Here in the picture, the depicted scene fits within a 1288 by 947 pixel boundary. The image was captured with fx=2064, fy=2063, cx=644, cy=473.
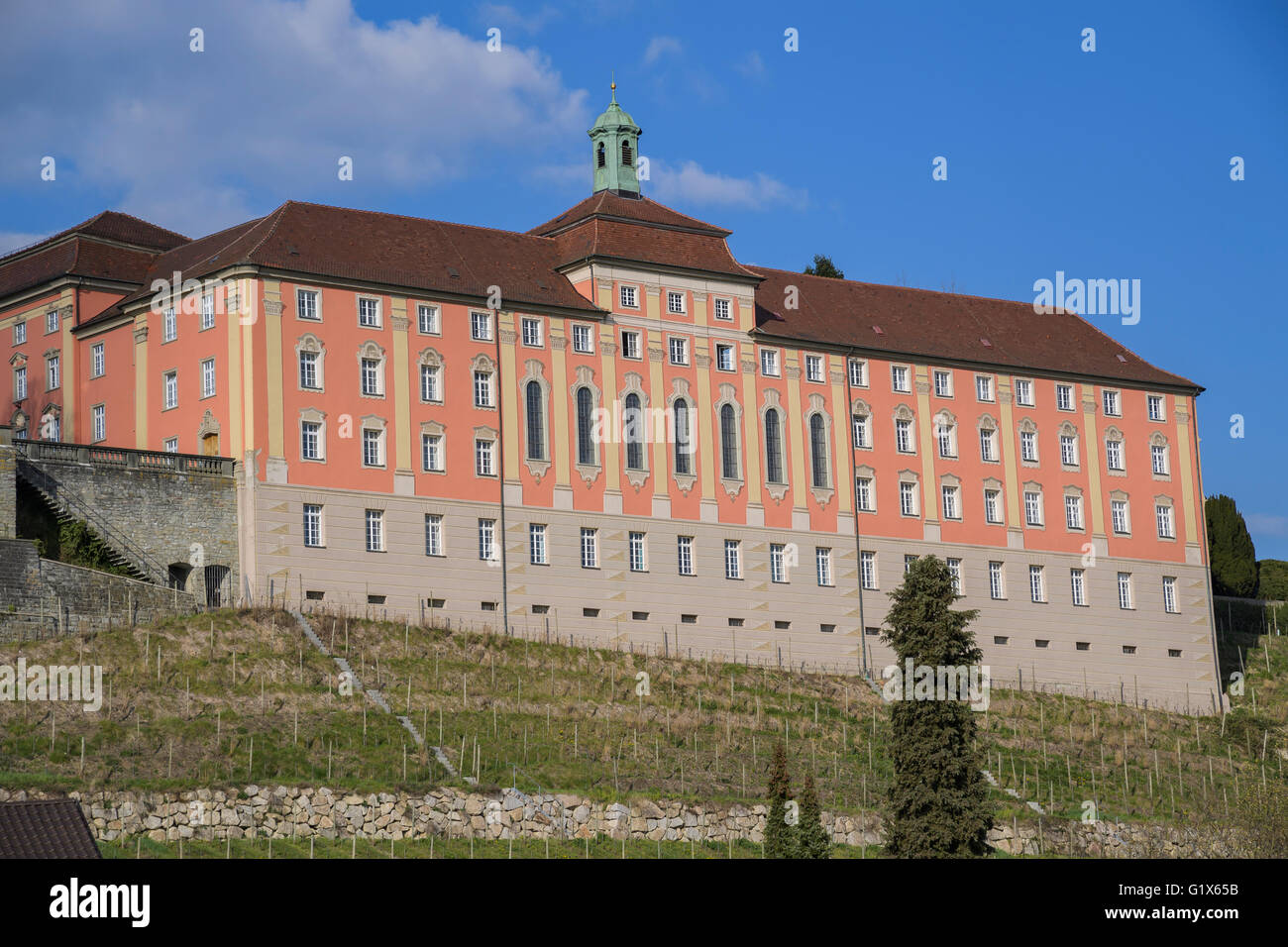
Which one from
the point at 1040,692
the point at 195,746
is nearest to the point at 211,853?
the point at 195,746

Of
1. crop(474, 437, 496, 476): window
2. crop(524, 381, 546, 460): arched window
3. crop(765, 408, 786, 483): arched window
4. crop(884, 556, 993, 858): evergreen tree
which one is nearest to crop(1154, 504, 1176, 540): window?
crop(765, 408, 786, 483): arched window

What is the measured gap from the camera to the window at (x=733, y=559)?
77188 millimetres

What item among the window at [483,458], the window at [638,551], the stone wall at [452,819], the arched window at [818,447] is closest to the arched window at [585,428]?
the window at [638,551]

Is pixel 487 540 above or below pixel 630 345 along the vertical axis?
below

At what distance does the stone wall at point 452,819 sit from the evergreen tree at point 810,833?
6.35 meters

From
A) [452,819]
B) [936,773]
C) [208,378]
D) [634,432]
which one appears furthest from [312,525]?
[936,773]

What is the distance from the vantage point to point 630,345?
77625mm

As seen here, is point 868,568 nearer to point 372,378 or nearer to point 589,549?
point 589,549

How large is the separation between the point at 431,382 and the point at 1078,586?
29.2 metres

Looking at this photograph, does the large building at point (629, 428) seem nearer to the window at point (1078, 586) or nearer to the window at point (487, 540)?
the window at point (487, 540)

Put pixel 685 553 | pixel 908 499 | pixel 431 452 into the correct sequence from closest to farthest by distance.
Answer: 1. pixel 431 452
2. pixel 685 553
3. pixel 908 499

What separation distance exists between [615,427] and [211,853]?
31823mm

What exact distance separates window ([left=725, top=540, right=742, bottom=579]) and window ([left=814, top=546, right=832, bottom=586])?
335 centimetres
